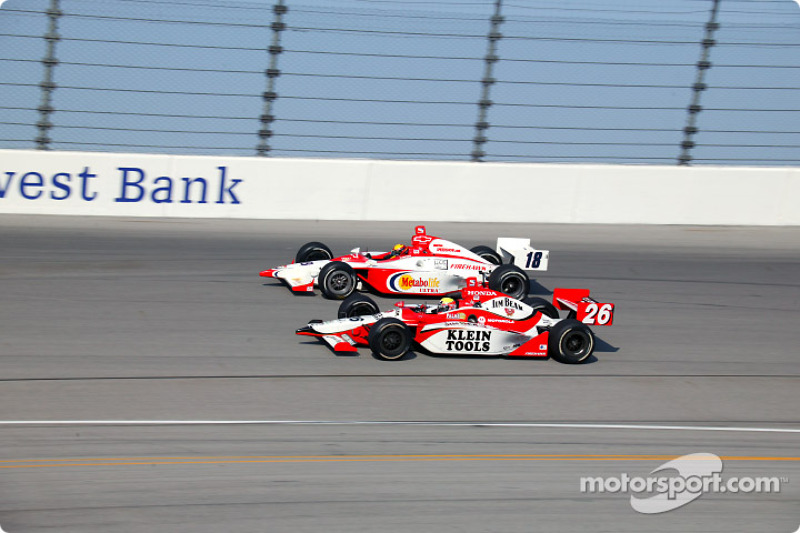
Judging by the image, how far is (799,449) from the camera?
25.4ft

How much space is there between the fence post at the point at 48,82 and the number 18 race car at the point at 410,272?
5.48 m

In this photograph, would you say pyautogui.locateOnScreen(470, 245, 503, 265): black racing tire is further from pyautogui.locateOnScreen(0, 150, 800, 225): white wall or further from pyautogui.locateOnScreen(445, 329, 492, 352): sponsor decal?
pyautogui.locateOnScreen(0, 150, 800, 225): white wall

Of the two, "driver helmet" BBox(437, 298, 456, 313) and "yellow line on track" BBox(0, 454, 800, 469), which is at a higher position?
"driver helmet" BBox(437, 298, 456, 313)

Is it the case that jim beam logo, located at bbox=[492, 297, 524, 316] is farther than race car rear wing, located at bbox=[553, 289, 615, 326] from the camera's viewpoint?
No

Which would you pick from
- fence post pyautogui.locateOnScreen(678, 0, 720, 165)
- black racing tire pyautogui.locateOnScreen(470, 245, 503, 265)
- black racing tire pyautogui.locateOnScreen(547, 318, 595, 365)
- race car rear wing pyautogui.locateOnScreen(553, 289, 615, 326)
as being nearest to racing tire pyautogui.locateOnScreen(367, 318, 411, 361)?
black racing tire pyautogui.locateOnScreen(547, 318, 595, 365)

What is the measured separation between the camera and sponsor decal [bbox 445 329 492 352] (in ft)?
30.7

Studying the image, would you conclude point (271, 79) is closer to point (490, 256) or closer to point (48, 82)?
point (48, 82)

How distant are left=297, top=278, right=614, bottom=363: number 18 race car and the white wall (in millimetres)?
→ 6494

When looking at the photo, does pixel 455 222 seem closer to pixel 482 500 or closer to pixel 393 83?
pixel 393 83

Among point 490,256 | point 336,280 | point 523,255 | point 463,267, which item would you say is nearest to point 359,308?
point 336,280

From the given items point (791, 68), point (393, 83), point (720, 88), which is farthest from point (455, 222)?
point (791, 68)

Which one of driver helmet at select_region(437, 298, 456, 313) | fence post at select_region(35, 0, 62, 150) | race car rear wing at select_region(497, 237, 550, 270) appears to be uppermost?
fence post at select_region(35, 0, 62, 150)

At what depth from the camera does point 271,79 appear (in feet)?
51.4

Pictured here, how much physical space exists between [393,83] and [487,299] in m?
7.03
